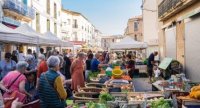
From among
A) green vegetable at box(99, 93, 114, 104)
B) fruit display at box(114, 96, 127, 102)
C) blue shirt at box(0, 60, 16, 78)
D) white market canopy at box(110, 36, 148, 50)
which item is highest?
white market canopy at box(110, 36, 148, 50)

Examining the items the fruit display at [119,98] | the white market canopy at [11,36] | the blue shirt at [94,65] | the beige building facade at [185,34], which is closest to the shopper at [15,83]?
the fruit display at [119,98]

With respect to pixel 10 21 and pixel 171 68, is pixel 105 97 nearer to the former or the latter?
pixel 171 68

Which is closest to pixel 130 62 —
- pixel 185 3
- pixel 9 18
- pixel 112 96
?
pixel 185 3

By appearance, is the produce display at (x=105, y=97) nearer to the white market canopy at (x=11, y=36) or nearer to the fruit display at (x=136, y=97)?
the fruit display at (x=136, y=97)

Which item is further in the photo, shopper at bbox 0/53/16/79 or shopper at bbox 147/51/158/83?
shopper at bbox 147/51/158/83

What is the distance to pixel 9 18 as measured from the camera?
22.9 metres

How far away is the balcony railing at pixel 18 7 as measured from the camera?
21.8 meters

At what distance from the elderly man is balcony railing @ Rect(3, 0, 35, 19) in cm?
1630

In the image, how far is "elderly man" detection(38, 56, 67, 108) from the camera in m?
6.19

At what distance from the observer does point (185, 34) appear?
643 inches

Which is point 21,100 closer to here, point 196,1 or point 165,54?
point 196,1

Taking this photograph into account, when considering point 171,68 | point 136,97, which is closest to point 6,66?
point 136,97

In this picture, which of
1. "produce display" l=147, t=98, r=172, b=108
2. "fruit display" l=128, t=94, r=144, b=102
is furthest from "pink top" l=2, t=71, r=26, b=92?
"produce display" l=147, t=98, r=172, b=108

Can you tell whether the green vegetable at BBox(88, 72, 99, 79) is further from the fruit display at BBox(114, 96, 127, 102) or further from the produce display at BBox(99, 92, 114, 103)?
the produce display at BBox(99, 92, 114, 103)
